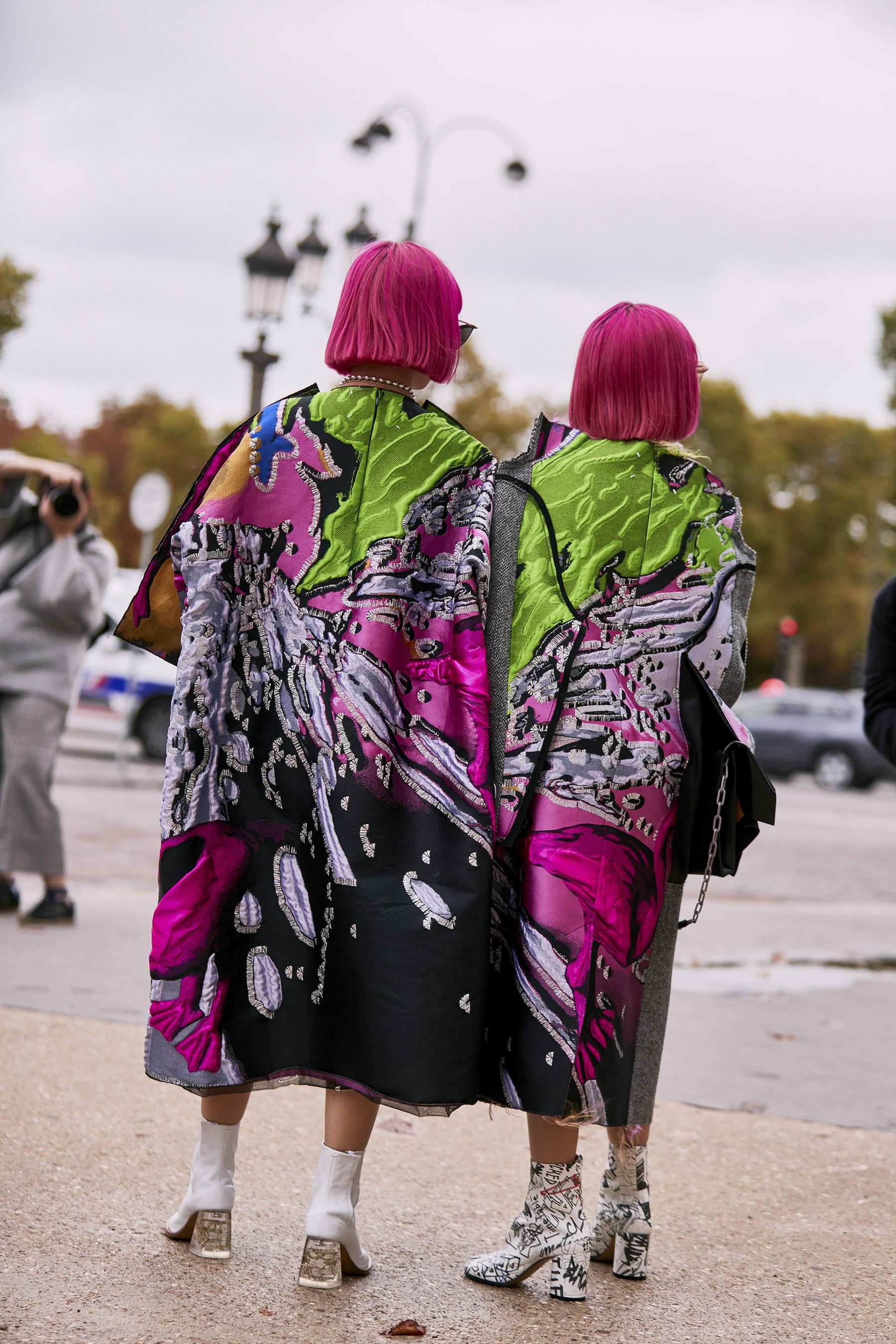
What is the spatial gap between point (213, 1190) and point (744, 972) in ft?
14.1

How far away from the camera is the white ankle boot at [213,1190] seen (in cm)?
282

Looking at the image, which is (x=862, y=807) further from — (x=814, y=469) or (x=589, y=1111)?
(x=814, y=469)

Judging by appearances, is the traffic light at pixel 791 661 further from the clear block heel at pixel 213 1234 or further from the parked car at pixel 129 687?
A: the clear block heel at pixel 213 1234

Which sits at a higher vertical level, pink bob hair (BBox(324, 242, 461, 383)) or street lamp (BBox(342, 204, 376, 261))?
street lamp (BBox(342, 204, 376, 261))

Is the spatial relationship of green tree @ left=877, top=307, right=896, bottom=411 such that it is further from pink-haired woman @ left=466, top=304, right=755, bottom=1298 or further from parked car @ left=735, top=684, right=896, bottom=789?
pink-haired woman @ left=466, top=304, right=755, bottom=1298

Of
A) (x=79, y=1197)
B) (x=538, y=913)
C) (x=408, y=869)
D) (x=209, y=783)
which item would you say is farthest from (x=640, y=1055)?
(x=79, y=1197)

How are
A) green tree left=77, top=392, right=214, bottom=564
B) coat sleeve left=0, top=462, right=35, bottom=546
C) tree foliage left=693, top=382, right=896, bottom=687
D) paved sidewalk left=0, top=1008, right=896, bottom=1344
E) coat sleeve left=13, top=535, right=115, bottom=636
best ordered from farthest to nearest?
tree foliage left=693, top=382, right=896, bottom=687
green tree left=77, top=392, right=214, bottom=564
coat sleeve left=0, top=462, right=35, bottom=546
coat sleeve left=13, top=535, right=115, bottom=636
paved sidewalk left=0, top=1008, right=896, bottom=1344

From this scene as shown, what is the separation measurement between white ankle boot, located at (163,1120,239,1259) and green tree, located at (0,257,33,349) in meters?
29.3

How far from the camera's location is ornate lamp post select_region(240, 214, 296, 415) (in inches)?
Answer: 469

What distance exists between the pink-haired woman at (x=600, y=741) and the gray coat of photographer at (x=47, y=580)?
3504 mm

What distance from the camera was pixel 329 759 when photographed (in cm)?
277

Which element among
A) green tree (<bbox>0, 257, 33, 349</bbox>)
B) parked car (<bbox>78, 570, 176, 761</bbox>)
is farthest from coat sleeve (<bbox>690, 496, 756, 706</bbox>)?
green tree (<bbox>0, 257, 33, 349</bbox>)

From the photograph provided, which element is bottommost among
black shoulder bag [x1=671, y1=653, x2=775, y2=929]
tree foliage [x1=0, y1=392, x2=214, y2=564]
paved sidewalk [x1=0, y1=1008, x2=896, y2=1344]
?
paved sidewalk [x1=0, y1=1008, x2=896, y2=1344]

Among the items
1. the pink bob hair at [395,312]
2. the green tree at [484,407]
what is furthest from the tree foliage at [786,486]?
the pink bob hair at [395,312]
